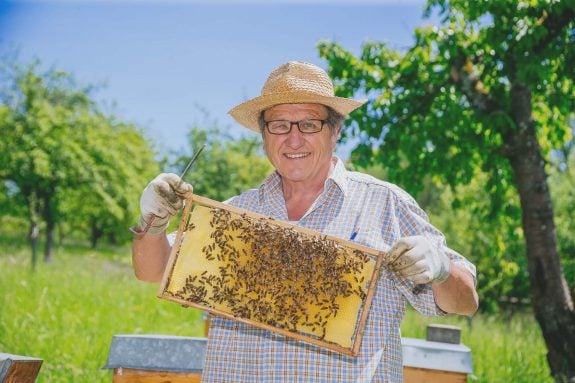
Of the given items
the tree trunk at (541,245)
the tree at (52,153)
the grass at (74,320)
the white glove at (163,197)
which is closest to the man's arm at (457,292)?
the white glove at (163,197)

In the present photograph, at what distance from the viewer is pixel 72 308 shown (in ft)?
31.0

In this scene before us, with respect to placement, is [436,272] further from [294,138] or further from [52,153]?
[52,153]

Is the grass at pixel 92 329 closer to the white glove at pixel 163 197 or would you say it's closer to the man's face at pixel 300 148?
the white glove at pixel 163 197

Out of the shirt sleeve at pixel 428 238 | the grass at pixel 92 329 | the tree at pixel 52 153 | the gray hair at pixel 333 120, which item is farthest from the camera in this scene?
the tree at pixel 52 153

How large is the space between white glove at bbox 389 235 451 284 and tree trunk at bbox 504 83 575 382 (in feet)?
17.7

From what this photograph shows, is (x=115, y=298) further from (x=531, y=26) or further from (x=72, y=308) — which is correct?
(x=531, y=26)

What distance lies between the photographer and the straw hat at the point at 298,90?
3.06 m

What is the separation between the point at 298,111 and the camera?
3.14 m

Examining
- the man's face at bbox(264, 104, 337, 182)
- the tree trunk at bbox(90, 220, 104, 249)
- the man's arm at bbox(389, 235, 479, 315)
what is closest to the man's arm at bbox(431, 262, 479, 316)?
the man's arm at bbox(389, 235, 479, 315)

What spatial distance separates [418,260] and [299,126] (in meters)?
1.03

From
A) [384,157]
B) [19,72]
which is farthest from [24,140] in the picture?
[384,157]

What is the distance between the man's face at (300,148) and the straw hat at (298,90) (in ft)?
0.20

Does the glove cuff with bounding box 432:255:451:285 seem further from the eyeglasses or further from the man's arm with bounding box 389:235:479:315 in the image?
the eyeglasses

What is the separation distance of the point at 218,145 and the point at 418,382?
31.2 m
